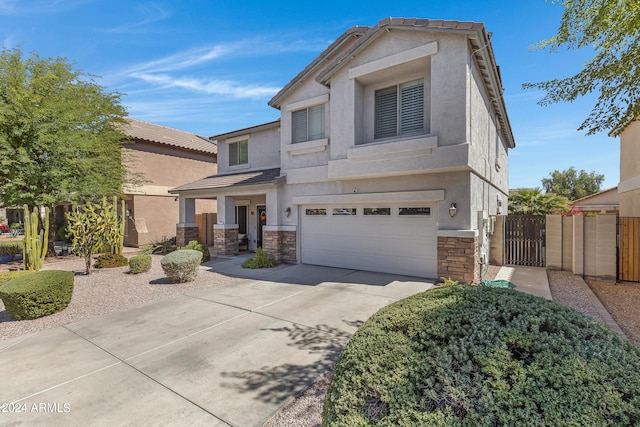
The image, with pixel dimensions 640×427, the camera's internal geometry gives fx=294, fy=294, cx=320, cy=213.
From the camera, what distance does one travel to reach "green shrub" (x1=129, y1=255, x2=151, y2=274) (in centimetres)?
1105

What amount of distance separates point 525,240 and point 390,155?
7.17 meters

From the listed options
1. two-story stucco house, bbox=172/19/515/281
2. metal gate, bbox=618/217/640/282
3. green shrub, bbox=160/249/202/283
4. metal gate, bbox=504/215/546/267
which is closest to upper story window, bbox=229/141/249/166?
two-story stucco house, bbox=172/19/515/281

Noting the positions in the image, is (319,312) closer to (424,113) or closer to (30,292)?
(30,292)

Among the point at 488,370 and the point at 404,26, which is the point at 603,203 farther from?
the point at 488,370

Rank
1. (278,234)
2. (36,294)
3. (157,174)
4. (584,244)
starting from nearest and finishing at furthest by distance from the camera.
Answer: (36,294), (584,244), (278,234), (157,174)

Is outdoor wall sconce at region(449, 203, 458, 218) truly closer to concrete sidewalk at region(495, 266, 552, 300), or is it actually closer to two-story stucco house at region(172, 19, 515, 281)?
two-story stucco house at region(172, 19, 515, 281)

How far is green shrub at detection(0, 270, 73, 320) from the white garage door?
7.73 metres

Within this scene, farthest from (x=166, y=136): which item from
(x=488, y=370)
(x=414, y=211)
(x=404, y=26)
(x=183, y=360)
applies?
(x=488, y=370)

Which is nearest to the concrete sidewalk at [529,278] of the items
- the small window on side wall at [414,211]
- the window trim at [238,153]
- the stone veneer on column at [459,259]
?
the stone veneer on column at [459,259]

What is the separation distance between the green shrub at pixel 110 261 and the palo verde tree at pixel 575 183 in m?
52.0

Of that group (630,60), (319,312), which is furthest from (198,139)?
(630,60)

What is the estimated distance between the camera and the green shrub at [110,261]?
12086mm

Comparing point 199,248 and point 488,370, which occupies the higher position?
point 488,370

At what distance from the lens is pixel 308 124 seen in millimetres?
12391
